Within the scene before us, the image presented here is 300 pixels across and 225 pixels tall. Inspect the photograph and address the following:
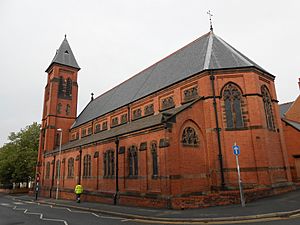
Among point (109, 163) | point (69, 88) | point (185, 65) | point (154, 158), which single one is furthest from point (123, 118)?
point (69, 88)

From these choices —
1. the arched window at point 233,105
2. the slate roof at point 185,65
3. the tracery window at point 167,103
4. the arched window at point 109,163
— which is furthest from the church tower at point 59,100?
the arched window at point 233,105

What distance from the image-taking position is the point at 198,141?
730 inches

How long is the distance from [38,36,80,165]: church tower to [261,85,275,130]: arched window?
104 feet

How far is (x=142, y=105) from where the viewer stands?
26.5m

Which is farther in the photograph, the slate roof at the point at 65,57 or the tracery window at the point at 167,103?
the slate roof at the point at 65,57

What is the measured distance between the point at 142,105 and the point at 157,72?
5288 mm

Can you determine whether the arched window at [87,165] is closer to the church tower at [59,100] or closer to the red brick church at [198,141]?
the red brick church at [198,141]

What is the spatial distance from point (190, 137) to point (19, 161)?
43.4 meters

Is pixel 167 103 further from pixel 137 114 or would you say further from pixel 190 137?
pixel 190 137

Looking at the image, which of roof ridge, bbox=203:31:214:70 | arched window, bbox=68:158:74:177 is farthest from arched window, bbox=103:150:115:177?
roof ridge, bbox=203:31:214:70

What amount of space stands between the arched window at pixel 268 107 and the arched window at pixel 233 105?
9.36 feet

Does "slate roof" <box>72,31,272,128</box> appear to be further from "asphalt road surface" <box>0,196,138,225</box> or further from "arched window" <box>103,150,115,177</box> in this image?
"asphalt road surface" <box>0,196,138,225</box>

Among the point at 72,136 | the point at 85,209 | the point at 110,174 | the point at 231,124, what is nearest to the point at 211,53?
the point at 231,124

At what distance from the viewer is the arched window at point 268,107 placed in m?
20.3
